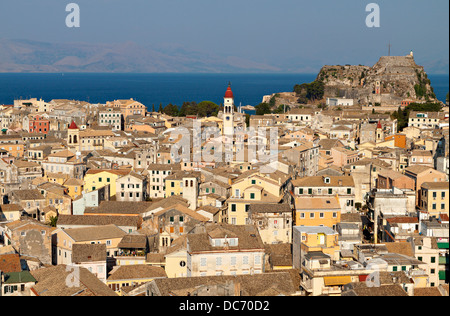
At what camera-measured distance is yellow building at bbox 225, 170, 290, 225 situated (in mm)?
19094

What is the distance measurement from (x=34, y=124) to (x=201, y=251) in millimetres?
24226

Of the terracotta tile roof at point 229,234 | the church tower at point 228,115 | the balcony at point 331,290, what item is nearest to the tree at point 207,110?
the church tower at point 228,115

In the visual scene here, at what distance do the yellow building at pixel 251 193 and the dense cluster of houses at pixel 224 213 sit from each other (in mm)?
40

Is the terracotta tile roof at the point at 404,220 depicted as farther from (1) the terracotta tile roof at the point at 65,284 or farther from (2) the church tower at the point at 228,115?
(2) the church tower at the point at 228,115

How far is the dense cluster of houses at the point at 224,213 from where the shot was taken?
43.1 feet

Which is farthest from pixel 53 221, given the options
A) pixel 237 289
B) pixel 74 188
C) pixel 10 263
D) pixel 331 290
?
pixel 237 289

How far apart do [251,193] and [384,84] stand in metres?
33.4

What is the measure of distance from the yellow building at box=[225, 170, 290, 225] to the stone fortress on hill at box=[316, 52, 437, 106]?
2910cm

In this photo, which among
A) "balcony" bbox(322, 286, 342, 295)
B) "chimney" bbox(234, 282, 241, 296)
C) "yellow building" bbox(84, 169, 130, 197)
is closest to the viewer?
"chimney" bbox(234, 282, 241, 296)

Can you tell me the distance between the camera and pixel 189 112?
140 feet

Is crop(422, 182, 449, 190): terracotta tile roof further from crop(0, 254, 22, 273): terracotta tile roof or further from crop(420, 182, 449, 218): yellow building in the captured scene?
crop(0, 254, 22, 273): terracotta tile roof

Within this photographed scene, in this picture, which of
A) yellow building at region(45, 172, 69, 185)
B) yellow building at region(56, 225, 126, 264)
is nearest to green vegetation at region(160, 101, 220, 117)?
yellow building at region(45, 172, 69, 185)

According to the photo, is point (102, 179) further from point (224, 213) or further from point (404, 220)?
point (404, 220)

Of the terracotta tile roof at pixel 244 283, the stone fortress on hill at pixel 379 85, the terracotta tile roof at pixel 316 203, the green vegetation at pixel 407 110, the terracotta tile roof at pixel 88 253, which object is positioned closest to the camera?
the terracotta tile roof at pixel 244 283
